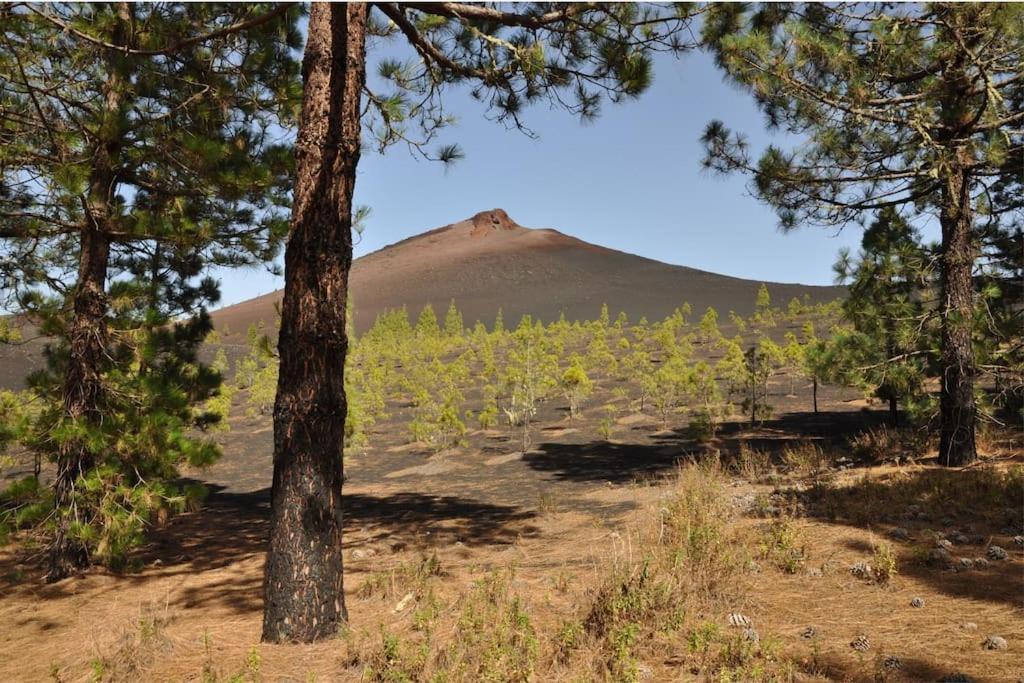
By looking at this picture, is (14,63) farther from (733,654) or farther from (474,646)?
(733,654)

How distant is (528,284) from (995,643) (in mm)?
90106

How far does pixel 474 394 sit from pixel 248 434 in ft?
28.8

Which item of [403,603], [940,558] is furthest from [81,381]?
[940,558]

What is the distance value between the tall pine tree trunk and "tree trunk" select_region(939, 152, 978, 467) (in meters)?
9.33

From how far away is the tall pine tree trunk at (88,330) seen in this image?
18.2ft

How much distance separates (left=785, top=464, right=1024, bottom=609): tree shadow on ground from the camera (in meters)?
3.98

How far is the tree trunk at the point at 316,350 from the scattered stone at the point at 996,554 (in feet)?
14.8

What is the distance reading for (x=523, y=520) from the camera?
746 centimetres

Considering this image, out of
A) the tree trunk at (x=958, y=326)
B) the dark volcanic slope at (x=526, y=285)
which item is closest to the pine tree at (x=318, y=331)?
the tree trunk at (x=958, y=326)

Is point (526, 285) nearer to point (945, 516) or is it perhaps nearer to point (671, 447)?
point (671, 447)

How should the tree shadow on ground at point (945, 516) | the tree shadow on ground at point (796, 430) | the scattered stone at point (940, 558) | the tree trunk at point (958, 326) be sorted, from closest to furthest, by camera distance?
the tree shadow on ground at point (945, 516) < the scattered stone at point (940, 558) < the tree trunk at point (958, 326) < the tree shadow on ground at point (796, 430)

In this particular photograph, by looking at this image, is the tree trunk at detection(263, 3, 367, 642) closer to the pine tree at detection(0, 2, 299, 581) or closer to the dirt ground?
the dirt ground

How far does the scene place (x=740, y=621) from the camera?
343cm

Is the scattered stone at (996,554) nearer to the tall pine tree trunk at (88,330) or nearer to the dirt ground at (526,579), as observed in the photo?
the dirt ground at (526,579)
